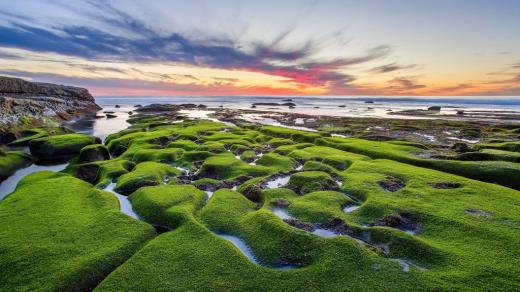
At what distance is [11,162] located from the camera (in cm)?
2725

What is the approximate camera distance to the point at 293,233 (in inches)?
450

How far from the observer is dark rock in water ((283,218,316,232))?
41.1ft

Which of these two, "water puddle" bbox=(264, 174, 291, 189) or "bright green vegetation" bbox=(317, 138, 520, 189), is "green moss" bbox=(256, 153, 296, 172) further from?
"bright green vegetation" bbox=(317, 138, 520, 189)

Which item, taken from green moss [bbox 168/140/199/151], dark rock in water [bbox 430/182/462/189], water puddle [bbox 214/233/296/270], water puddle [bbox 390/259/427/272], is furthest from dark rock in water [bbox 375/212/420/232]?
green moss [bbox 168/140/199/151]

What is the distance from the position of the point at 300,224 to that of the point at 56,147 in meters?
32.4

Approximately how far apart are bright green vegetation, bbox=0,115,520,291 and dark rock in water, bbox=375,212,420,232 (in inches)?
1.7

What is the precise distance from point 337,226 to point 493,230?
19.9 ft

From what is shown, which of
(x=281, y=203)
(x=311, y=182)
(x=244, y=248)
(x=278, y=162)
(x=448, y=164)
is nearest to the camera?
(x=244, y=248)

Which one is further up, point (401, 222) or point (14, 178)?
point (401, 222)

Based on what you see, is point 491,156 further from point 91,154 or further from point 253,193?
point 91,154

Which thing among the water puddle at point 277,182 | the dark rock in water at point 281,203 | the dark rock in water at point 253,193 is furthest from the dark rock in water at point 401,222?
the water puddle at point 277,182

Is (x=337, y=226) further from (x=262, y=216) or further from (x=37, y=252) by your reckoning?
(x=37, y=252)

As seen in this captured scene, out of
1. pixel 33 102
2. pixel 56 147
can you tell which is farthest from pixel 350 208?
pixel 33 102

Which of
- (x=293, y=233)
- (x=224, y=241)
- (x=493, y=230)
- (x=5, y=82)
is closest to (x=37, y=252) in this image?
(x=224, y=241)
